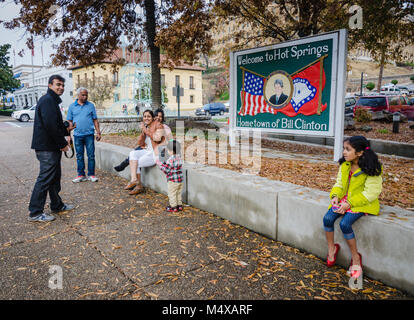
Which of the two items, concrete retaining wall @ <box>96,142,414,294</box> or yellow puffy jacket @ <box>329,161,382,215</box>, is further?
yellow puffy jacket @ <box>329,161,382,215</box>

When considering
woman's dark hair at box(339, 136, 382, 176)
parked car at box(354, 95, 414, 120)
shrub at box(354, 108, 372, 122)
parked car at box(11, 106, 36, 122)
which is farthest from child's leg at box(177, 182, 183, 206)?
parked car at box(11, 106, 36, 122)

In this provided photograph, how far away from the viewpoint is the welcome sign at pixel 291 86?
5.92m

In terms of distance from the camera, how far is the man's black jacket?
4613mm

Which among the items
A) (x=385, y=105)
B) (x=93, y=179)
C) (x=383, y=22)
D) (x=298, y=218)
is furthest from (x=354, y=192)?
(x=385, y=105)

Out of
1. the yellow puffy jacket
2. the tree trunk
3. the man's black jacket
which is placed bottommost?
the yellow puffy jacket

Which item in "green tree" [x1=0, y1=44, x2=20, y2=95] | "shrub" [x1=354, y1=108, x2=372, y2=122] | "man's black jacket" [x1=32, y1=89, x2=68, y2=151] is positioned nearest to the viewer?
"man's black jacket" [x1=32, y1=89, x2=68, y2=151]

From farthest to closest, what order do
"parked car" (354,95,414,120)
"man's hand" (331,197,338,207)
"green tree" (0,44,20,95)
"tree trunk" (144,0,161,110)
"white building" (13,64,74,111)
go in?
"white building" (13,64,74,111)
"green tree" (0,44,20,95)
"parked car" (354,95,414,120)
"tree trunk" (144,0,161,110)
"man's hand" (331,197,338,207)

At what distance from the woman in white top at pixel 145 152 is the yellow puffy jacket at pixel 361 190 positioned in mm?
3775

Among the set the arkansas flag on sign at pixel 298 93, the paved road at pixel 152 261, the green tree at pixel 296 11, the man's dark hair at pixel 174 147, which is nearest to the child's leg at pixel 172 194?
the paved road at pixel 152 261

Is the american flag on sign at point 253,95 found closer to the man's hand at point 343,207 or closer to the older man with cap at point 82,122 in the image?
the older man with cap at point 82,122

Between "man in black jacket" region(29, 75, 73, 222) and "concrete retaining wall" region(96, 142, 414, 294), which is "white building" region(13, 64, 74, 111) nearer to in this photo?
"man in black jacket" region(29, 75, 73, 222)

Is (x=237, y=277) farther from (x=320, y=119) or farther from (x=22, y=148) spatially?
(x=22, y=148)

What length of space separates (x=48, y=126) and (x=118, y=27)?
9719 millimetres

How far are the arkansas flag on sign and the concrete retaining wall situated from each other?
97.5 inches
